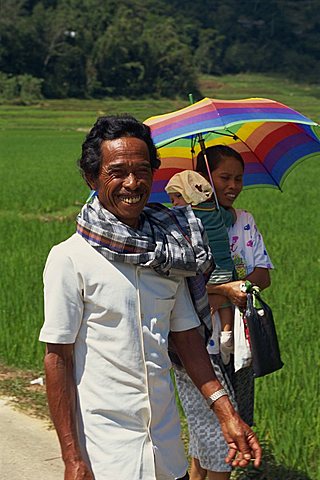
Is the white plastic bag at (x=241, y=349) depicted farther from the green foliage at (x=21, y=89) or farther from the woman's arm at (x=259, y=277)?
the green foliage at (x=21, y=89)

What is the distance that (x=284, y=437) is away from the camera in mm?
3873

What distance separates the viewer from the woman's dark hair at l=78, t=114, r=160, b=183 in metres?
2.38

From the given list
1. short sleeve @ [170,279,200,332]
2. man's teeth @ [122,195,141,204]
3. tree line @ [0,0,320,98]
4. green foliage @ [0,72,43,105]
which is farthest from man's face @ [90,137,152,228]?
tree line @ [0,0,320,98]

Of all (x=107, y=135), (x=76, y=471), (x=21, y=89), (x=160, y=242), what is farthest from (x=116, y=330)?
(x=21, y=89)

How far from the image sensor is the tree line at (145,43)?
267 ft

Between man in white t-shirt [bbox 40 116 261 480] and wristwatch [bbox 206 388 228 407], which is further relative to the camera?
wristwatch [bbox 206 388 228 407]

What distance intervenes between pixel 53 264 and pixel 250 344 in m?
1.00

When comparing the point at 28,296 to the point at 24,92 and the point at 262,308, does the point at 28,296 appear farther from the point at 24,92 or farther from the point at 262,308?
the point at 24,92

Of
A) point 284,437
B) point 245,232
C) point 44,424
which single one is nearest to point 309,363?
point 284,437

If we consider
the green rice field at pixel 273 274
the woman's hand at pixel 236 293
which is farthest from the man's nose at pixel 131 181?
the green rice field at pixel 273 274

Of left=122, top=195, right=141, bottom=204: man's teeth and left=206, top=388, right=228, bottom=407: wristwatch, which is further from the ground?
left=122, top=195, right=141, bottom=204: man's teeth

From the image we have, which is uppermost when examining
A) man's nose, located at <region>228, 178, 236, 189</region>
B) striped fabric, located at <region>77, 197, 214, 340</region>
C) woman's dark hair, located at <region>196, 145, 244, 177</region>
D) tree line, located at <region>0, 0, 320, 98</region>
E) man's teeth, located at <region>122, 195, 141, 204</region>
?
tree line, located at <region>0, 0, 320, 98</region>

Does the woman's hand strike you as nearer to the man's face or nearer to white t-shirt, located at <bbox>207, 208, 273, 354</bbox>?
white t-shirt, located at <bbox>207, 208, 273, 354</bbox>

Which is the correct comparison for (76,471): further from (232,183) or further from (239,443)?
(232,183)
